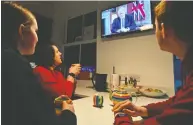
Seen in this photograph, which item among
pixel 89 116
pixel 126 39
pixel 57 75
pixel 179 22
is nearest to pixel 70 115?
pixel 89 116

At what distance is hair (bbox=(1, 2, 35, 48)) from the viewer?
1.58 ft

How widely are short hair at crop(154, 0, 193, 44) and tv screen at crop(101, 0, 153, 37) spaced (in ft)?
2.76

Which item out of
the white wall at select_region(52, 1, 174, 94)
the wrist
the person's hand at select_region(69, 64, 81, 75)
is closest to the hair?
the wrist

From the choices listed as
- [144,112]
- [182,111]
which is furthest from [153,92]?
[182,111]

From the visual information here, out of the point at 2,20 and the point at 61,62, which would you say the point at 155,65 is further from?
the point at 2,20

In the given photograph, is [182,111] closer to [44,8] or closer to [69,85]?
[69,85]

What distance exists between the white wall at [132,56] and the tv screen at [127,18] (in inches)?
3.9

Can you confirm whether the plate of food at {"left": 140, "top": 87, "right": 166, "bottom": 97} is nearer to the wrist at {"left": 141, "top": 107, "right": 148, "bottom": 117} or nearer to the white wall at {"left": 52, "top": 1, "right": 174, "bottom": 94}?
the white wall at {"left": 52, "top": 1, "right": 174, "bottom": 94}

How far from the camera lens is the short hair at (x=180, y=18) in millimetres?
437

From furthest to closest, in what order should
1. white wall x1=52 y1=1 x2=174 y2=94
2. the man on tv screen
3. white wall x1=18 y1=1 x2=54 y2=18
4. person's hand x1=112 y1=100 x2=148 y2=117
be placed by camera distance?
the man on tv screen → white wall x1=52 y1=1 x2=174 y2=94 → white wall x1=18 y1=1 x2=54 y2=18 → person's hand x1=112 y1=100 x2=148 y2=117

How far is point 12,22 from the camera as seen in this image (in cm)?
49

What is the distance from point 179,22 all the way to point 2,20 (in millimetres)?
569

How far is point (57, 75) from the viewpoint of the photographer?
1.11 metres

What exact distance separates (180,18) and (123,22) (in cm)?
104
